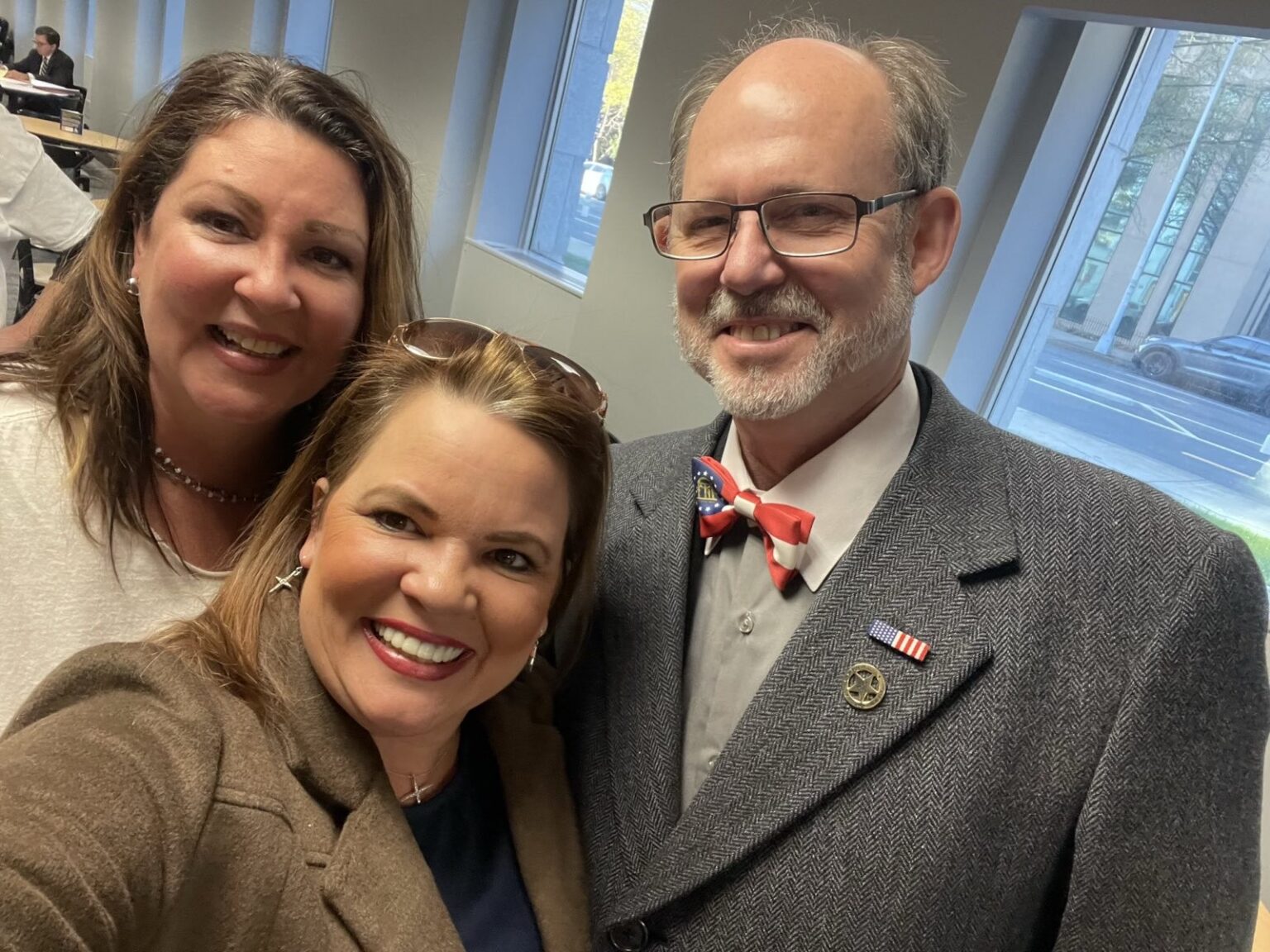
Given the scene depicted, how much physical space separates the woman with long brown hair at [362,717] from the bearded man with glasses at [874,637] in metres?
0.16

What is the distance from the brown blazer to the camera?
27.5 inches

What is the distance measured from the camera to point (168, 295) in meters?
1.26

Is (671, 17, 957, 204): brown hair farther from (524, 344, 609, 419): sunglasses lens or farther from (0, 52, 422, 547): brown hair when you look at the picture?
(0, 52, 422, 547): brown hair

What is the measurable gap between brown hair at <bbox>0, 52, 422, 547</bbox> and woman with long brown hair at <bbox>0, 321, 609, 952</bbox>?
0.30 meters

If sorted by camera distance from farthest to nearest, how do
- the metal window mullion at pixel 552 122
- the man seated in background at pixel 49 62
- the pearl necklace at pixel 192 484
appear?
the man seated in background at pixel 49 62
the metal window mullion at pixel 552 122
the pearl necklace at pixel 192 484

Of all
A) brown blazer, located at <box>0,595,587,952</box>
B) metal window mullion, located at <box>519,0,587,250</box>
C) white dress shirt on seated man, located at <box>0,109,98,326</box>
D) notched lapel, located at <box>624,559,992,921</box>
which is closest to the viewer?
brown blazer, located at <box>0,595,587,952</box>

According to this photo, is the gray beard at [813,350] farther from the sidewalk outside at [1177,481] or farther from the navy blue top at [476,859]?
the sidewalk outside at [1177,481]

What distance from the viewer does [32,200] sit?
384cm

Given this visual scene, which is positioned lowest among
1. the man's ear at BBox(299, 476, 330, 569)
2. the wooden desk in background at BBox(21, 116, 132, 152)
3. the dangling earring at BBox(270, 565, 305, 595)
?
the wooden desk in background at BBox(21, 116, 132, 152)

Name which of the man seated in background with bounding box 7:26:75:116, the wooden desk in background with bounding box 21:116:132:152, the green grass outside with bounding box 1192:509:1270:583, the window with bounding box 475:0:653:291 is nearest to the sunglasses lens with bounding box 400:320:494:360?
the green grass outside with bounding box 1192:509:1270:583

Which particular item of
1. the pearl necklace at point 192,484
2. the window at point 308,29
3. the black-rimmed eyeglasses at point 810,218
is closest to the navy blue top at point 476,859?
the pearl necklace at point 192,484

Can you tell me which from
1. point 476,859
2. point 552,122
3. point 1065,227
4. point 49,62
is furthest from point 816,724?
point 49,62

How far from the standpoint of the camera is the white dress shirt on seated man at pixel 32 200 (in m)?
3.72

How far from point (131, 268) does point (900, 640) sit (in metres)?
1.39
